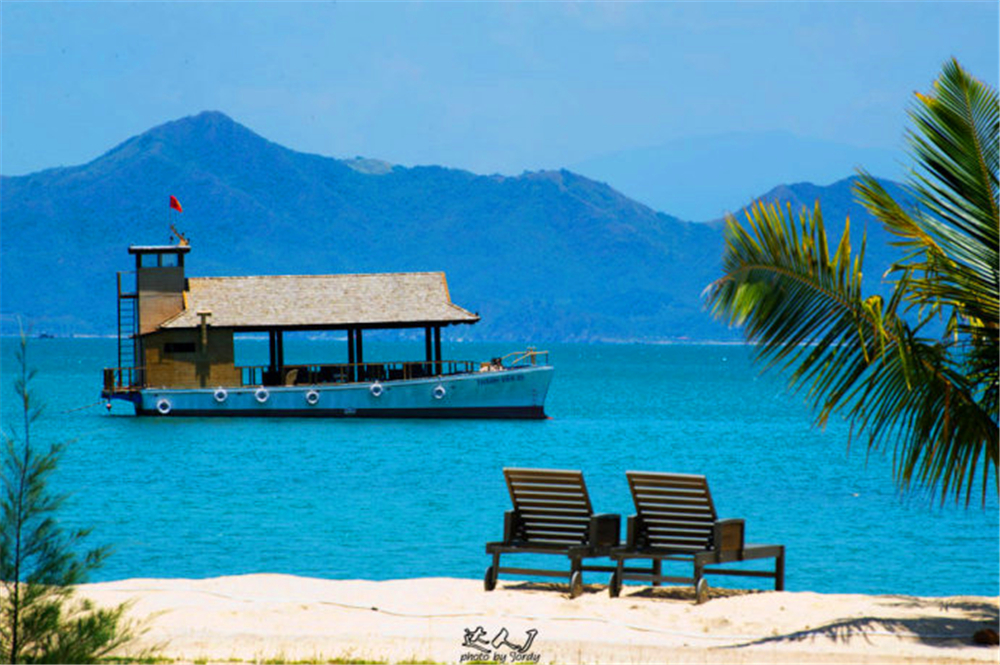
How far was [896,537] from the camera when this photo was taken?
23.3 meters

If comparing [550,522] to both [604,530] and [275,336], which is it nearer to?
[604,530]

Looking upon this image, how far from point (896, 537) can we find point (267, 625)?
50.0ft

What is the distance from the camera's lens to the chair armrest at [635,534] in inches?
450

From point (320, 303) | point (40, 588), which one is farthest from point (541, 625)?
point (320, 303)

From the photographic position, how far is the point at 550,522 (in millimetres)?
11805

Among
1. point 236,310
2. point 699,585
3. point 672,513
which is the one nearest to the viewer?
point 699,585

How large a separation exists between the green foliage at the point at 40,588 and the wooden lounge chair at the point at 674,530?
4301mm

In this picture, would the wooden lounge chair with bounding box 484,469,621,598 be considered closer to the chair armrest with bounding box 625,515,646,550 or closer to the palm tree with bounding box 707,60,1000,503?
the chair armrest with bounding box 625,515,646,550

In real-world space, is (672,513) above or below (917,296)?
below

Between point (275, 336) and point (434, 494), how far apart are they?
22056mm

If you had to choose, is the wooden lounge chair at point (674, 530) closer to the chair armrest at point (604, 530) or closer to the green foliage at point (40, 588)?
the chair armrest at point (604, 530)

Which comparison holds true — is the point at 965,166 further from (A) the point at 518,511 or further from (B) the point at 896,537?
(B) the point at 896,537

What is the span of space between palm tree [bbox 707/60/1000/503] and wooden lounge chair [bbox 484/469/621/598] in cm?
219

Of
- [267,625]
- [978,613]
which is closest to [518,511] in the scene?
[267,625]
